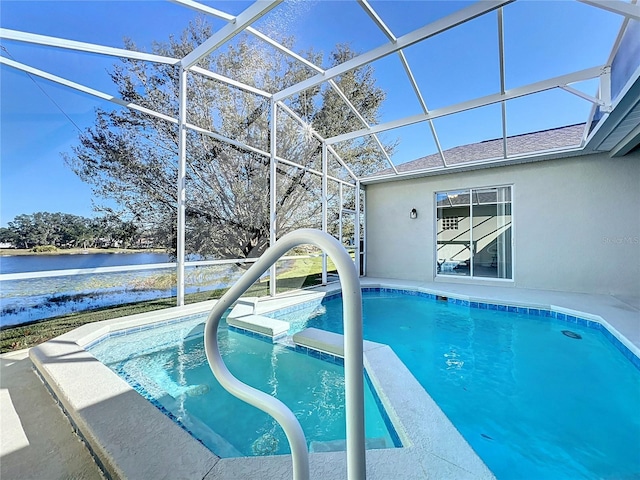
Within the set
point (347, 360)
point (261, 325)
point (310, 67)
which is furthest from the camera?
point (310, 67)

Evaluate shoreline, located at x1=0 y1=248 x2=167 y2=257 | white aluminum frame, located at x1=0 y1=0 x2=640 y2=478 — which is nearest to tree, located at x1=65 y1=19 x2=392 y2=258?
white aluminum frame, located at x1=0 y1=0 x2=640 y2=478

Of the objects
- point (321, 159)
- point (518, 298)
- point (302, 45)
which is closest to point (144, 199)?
point (302, 45)

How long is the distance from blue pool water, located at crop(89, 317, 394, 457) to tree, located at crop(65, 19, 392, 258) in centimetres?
208

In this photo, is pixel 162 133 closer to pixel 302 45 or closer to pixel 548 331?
pixel 302 45

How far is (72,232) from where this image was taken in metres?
4.36

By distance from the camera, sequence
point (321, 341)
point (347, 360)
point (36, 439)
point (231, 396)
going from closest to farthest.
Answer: point (347, 360) < point (36, 439) < point (231, 396) < point (321, 341)

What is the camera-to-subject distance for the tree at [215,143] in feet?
16.1

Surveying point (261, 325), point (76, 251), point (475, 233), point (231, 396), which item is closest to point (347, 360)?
point (231, 396)

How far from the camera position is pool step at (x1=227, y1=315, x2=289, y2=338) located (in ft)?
15.5

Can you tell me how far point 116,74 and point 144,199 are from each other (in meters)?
2.09

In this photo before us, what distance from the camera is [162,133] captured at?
5465mm

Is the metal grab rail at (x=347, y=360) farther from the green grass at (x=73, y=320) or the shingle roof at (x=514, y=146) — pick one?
the shingle roof at (x=514, y=146)

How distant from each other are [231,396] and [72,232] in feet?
11.6

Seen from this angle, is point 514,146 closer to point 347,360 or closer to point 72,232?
point 347,360
